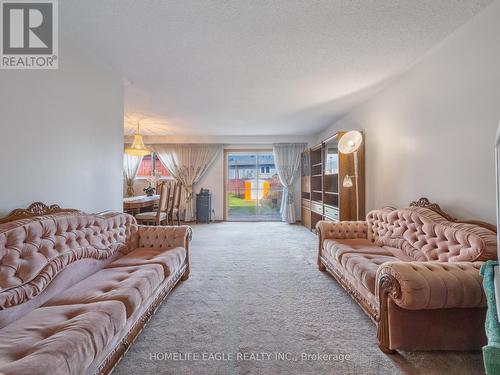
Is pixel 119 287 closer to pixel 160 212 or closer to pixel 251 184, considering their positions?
pixel 160 212

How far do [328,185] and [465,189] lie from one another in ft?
8.63

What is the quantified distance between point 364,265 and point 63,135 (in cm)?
289

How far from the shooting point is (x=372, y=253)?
7.79ft

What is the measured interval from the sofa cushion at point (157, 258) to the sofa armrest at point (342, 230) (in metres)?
1.73

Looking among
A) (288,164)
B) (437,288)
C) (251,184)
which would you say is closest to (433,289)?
(437,288)

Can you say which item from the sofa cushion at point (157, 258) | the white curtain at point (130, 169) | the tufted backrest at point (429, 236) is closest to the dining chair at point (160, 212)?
the sofa cushion at point (157, 258)

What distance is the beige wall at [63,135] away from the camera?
5.55 ft

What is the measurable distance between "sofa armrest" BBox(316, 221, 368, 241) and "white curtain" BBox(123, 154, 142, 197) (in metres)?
5.47

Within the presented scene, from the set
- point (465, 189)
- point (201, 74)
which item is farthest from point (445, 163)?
point (201, 74)

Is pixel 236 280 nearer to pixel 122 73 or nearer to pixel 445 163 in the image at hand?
pixel 445 163

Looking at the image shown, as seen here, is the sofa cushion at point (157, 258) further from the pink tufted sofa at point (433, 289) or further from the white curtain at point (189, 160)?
the white curtain at point (189, 160)

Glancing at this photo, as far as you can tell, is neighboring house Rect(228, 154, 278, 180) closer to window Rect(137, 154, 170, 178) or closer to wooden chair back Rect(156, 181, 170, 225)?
window Rect(137, 154, 170, 178)

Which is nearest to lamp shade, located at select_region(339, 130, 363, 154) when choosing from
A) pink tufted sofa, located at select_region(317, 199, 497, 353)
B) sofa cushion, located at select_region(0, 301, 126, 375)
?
pink tufted sofa, located at select_region(317, 199, 497, 353)

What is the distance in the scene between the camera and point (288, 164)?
21.3 feet
